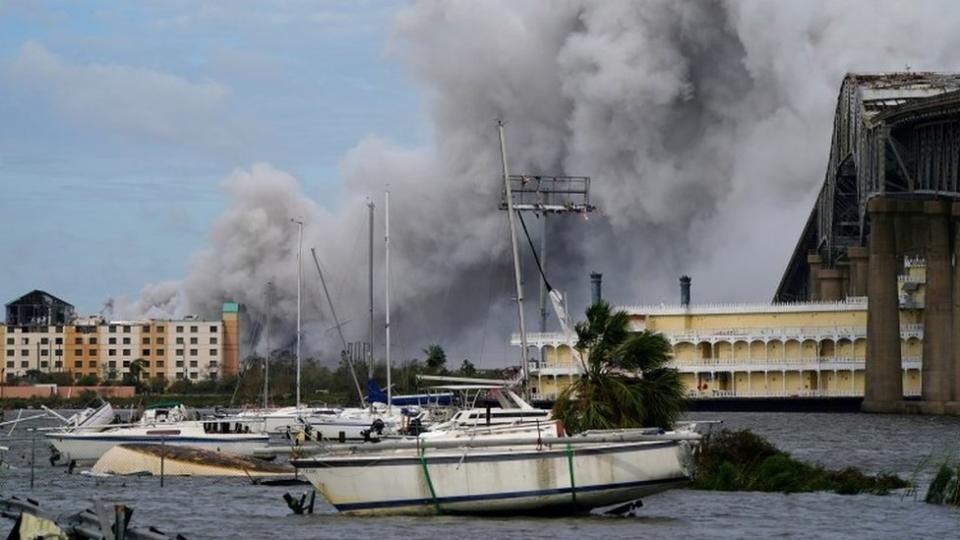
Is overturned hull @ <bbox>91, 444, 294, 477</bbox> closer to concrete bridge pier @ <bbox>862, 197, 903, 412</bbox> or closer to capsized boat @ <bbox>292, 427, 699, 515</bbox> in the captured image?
capsized boat @ <bbox>292, 427, 699, 515</bbox>

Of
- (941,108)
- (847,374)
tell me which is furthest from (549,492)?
(847,374)

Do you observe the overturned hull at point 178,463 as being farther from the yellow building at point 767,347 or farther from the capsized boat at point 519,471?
the yellow building at point 767,347

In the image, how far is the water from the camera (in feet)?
168

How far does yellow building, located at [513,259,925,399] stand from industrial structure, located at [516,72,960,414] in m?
0.11

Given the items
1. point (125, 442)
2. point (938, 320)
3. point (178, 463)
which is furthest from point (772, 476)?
point (938, 320)

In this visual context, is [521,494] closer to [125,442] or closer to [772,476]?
[772,476]

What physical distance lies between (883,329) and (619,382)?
96.4 m

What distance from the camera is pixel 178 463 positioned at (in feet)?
261

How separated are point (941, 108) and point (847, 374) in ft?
90.4

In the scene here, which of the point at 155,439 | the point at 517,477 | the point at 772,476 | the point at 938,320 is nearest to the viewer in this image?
the point at 517,477

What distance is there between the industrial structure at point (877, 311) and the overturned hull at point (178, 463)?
242ft

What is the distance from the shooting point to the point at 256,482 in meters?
72.7

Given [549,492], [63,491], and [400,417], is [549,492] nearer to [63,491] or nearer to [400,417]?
[63,491]

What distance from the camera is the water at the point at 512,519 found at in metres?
51.2
